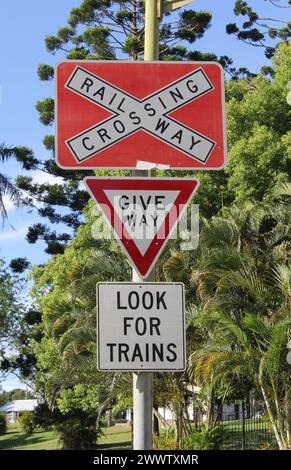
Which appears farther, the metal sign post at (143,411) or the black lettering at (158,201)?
the black lettering at (158,201)

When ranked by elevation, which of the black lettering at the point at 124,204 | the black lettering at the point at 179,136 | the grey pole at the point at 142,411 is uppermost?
the black lettering at the point at 179,136

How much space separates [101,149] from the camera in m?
3.77

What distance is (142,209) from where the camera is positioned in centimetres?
363

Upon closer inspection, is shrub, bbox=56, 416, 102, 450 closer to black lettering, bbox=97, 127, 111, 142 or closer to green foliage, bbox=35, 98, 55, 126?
green foliage, bbox=35, 98, 55, 126

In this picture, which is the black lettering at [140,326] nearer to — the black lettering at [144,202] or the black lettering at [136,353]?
the black lettering at [136,353]

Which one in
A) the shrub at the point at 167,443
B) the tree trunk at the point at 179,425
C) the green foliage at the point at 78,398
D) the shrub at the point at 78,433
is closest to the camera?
the shrub at the point at 167,443

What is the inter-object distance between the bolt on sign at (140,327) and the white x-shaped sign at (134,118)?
2.35 feet

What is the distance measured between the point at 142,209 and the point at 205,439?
1442cm

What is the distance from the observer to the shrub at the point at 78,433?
2478cm

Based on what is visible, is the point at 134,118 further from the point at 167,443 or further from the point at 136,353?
the point at 167,443

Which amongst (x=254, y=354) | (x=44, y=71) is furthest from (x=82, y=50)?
(x=254, y=354)

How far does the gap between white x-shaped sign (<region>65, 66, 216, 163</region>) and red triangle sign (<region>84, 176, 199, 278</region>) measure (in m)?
0.22

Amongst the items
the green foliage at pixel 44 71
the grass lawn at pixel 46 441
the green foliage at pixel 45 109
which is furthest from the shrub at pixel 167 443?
the green foliage at pixel 44 71

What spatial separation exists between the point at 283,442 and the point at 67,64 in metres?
11.9
